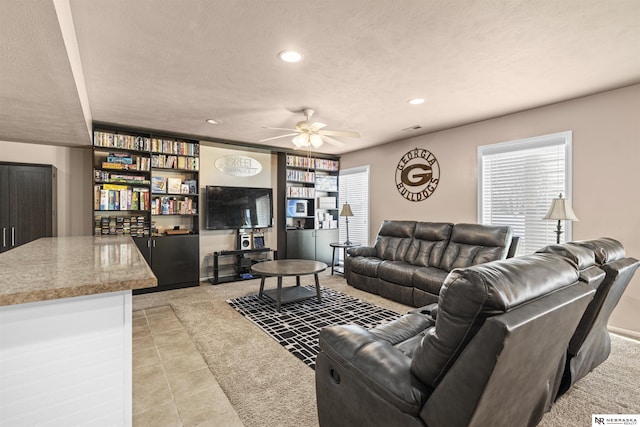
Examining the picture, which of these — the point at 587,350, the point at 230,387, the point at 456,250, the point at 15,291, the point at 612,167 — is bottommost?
the point at 230,387

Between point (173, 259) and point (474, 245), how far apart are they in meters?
4.39

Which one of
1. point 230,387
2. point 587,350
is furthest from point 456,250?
point 230,387

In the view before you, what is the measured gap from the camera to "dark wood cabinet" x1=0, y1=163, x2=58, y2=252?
382cm

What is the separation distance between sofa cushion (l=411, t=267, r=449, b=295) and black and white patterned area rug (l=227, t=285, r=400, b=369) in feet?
1.60

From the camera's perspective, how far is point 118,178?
454 cm

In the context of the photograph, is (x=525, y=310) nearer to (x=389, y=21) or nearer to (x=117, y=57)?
(x=389, y=21)

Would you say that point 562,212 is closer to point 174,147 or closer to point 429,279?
point 429,279

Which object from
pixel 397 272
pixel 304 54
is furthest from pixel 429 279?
pixel 304 54

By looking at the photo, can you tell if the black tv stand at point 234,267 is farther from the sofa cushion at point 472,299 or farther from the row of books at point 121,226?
the sofa cushion at point 472,299

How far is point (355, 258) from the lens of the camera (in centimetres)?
479

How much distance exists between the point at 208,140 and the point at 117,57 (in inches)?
111

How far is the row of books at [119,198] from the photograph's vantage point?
4.38 m

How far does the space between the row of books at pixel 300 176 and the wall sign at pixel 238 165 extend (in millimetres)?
603

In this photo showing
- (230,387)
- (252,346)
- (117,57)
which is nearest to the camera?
(230,387)
